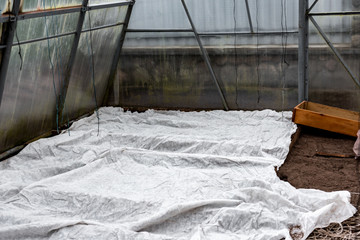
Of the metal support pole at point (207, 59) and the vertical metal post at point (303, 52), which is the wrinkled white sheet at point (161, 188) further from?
the metal support pole at point (207, 59)

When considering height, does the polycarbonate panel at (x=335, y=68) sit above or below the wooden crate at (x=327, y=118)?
above

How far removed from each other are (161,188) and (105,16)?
4643mm

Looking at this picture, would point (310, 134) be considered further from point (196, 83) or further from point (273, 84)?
point (196, 83)

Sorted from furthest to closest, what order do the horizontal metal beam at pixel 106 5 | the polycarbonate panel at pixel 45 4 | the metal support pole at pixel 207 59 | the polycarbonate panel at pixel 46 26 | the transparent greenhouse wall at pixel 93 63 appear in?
1. the metal support pole at pixel 207 59
2. the transparent greenhouse wall at pixel 93 63
3. the horizontal metal beam at pixel 106 5
4. the polycarbonate panel at pixel 46 26
5. the polycarbonate panel at pixel 45 4

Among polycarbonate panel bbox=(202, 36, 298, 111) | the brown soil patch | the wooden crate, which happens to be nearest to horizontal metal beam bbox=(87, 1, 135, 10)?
polycarbonate panel bbox=(202, 36, 298, 111)

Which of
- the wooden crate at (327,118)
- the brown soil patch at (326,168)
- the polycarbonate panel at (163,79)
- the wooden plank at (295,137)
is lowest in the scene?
the brown soil patch at (326,168)

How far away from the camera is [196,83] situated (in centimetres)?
1142

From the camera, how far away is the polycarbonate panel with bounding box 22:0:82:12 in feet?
25.4

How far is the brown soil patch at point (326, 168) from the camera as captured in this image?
5.94m

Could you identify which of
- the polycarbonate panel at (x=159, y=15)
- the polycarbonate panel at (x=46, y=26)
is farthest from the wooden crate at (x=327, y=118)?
the polycarbonate panel at (x=46, y=26)

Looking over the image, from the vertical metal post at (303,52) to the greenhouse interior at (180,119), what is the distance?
1.0 inches

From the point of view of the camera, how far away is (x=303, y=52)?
10.2 m

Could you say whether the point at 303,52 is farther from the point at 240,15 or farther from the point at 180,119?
the point at 180,119

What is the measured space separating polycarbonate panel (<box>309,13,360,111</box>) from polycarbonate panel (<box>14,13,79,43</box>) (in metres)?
4.62
